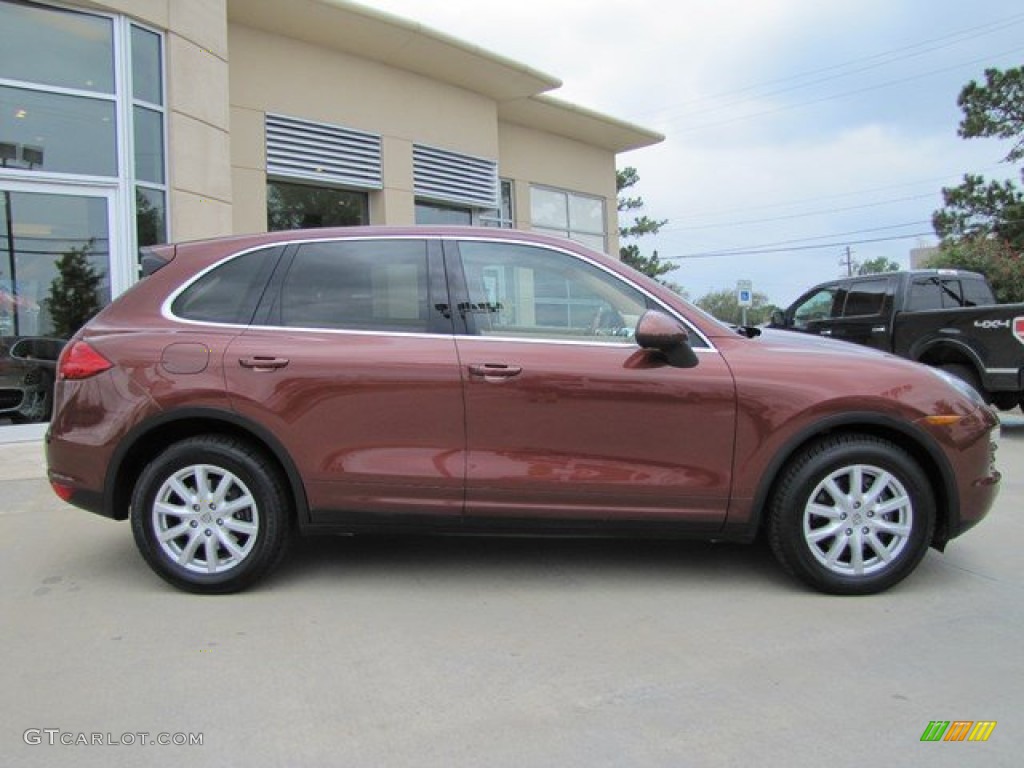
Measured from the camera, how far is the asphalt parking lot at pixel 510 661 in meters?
2.76

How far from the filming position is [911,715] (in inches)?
116

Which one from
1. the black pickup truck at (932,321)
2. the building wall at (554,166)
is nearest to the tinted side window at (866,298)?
the black pickup truck at (932,321)

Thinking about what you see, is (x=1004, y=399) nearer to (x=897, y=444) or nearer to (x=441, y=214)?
(x=897, y=444)

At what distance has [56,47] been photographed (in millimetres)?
8648

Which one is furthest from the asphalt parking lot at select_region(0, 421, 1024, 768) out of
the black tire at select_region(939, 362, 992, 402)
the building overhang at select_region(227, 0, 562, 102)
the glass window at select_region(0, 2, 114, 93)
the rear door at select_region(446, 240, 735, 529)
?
the building overhang at select_region(227, 0, 562, 102)

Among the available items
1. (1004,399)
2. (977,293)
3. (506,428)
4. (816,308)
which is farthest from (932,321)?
(506,428)

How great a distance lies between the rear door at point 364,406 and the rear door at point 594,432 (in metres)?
0.13

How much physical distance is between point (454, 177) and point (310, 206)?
2.79 meters

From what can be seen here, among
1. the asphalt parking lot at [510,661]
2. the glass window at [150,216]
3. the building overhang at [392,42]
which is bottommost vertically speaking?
the asphalt parking lot at [510,661]

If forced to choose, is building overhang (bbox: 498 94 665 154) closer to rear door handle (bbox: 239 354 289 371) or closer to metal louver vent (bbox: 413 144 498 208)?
metal louver vent (bbox: 413 144 498 208)

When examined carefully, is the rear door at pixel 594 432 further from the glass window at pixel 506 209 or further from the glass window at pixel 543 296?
the glass window at pixel 506 209

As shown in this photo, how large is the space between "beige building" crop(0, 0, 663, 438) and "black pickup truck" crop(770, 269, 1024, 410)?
254 inches

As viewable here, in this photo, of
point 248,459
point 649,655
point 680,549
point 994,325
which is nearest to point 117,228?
point 248,459

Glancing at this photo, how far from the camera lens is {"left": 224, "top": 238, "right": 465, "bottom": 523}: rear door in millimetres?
4012
